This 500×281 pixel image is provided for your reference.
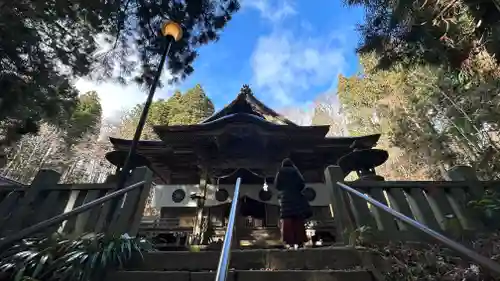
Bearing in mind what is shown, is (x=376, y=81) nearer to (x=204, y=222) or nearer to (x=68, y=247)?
(x=204, y=222)

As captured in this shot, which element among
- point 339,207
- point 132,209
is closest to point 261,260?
point 339,207

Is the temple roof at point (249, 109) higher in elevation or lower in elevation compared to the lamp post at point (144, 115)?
higher

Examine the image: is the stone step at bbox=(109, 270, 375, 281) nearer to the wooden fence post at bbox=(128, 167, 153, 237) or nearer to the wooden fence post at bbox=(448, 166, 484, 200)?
the wooden fence post at bbox=(128, 167, 153, 237)

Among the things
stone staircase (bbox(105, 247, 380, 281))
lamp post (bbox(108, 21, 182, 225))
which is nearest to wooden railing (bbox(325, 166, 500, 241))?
stone staircase (bbox(105, 247, 380, 281))

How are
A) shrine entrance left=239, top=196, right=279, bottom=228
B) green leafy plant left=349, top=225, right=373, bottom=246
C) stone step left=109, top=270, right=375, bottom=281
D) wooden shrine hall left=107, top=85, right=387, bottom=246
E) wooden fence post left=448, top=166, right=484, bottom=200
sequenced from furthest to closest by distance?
shrine entrance left=239, top=196, right=279, bottom=228
wooden shrine hall left=107, top=85, right=387, bottom=246
wooden fence post left=448, top=166, right=484, bottom=200
green leafy plant left=349, top=225, right=373, bottom=246
stone step left=109, top=270, right=375, bottom=281

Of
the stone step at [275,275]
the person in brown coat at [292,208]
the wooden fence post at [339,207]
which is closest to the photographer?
the stone step at [275,275]

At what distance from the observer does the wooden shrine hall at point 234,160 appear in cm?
873

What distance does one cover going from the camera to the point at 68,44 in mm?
5738

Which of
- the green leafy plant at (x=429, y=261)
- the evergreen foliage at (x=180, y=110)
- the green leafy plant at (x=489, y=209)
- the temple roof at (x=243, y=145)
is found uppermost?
the evergreen foliage at (x=180, y=110)

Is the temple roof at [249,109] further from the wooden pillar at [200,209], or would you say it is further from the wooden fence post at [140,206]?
the wooden fence post at [140,206]

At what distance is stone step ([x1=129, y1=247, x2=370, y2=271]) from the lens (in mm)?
2963

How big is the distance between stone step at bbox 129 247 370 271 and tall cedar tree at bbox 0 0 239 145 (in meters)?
3.46

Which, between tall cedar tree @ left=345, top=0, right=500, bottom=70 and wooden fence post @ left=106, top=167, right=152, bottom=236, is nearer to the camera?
wooden fence post @ left=106, top=167, right=152, bottom=236

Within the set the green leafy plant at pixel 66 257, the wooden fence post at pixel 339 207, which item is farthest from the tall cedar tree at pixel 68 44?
the wooden fence post at pixel 339 207
